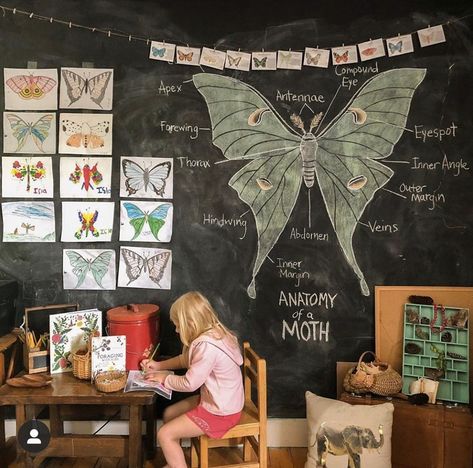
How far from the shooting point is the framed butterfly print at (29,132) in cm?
306

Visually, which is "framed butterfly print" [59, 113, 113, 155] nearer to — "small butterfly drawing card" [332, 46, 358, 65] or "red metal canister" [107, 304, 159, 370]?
"red metal canister" [107, 304, 159, 370]

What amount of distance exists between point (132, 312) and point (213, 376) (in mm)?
604

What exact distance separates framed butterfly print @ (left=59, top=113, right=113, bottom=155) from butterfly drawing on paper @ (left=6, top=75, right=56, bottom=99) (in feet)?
0.59

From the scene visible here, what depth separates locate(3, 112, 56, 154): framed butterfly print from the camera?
3059 mm

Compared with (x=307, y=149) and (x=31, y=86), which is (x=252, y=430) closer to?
(x=307, y=149)

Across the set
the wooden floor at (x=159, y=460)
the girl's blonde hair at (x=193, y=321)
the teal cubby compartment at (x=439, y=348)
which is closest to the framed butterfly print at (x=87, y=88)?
the girl's blonde hair at (x=193, y=321)

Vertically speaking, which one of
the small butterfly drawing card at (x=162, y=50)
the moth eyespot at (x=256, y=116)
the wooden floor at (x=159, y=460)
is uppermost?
the small butterfly drawing card at (x=162, y=50)

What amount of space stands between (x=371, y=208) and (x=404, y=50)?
913mm

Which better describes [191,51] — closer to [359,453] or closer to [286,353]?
[286,353]

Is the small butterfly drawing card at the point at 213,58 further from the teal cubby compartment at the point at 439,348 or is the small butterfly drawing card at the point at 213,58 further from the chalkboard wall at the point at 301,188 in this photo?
the teal cubby compartment at the point at 439,348

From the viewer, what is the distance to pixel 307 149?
305cm

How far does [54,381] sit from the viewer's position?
2664 mm

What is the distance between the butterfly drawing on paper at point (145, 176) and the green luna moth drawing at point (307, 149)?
36cm

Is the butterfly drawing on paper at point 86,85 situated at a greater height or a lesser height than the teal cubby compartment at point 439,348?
greater
